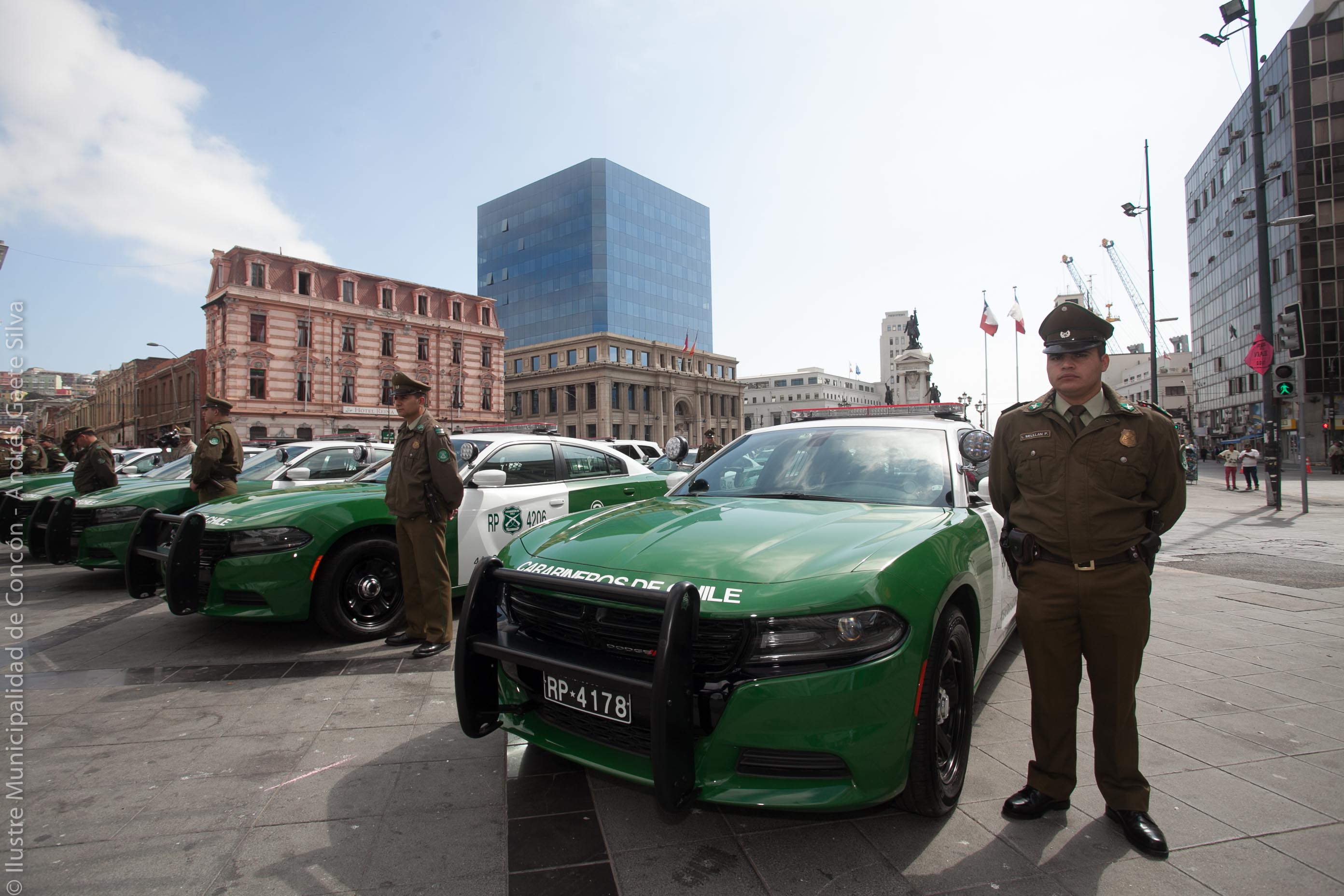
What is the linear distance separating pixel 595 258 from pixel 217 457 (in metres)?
78.2

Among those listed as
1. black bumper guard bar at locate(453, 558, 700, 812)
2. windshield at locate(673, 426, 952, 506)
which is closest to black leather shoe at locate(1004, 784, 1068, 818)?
windshield at locate(673, 426, 952, 506)

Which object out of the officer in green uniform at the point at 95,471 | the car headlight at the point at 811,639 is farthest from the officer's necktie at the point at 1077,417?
the officer in green uniform at the point at 95,471

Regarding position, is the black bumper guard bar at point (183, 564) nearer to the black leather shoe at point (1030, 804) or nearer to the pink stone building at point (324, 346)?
the black leather shoe at point (1030, 804)

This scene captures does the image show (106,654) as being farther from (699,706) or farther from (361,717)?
(699,706)

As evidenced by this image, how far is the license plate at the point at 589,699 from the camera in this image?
7.27 ft

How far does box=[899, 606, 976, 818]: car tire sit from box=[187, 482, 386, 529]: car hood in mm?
4199

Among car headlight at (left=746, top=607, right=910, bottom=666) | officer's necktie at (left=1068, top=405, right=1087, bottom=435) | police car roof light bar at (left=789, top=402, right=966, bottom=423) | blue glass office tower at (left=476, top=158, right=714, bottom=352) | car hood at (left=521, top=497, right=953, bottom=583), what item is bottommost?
car headlight at (left=746, top=607, right=910, bottom=666)

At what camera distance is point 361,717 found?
3643 mm

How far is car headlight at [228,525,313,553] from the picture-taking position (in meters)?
4.73

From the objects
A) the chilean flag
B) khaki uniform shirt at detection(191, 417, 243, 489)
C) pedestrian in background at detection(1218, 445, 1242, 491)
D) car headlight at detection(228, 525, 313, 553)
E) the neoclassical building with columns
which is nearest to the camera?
car headlight at detection(228, 525, 313, 553)

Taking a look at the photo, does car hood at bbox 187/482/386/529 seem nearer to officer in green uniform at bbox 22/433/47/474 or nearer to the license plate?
the license plate

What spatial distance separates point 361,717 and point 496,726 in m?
1.45

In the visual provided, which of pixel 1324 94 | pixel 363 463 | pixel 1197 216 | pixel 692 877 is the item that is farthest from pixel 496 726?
pixel 1197 216

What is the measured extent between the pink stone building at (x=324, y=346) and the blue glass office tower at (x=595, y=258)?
1016 inches
